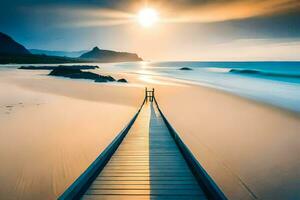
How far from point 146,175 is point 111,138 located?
6275 millimetres

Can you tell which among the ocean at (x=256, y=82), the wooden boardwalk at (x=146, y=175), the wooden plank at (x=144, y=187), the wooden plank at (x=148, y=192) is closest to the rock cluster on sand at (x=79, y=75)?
the ocean at (x=256, y=82)

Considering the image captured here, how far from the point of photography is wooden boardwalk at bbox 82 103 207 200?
14.0 ft

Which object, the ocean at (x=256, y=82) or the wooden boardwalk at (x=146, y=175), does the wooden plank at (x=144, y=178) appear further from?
the ocean at (x=256, y=82)

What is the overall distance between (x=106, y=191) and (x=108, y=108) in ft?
44.7

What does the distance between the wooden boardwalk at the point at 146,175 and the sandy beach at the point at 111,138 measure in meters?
1.91

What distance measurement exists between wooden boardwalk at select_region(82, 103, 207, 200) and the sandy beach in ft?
6.26

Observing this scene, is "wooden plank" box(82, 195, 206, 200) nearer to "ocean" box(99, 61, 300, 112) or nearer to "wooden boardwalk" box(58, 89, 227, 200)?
"wooden boardwalk" box(58, 89, 227, 200)

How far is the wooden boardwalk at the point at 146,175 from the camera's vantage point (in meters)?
4.28

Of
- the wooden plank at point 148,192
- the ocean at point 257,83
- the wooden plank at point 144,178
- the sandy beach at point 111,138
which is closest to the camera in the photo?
the wooden plank at point 148,192

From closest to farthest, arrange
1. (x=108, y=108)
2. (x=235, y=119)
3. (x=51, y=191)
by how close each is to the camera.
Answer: (x=51, y=191), (x=235, y=119), (x=108, y=108)

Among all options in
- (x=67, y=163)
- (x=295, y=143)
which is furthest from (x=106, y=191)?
(x=295, y=143)

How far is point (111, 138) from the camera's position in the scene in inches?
440

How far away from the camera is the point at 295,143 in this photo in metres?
10.6

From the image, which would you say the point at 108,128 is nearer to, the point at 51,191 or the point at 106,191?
the point at 51,191
